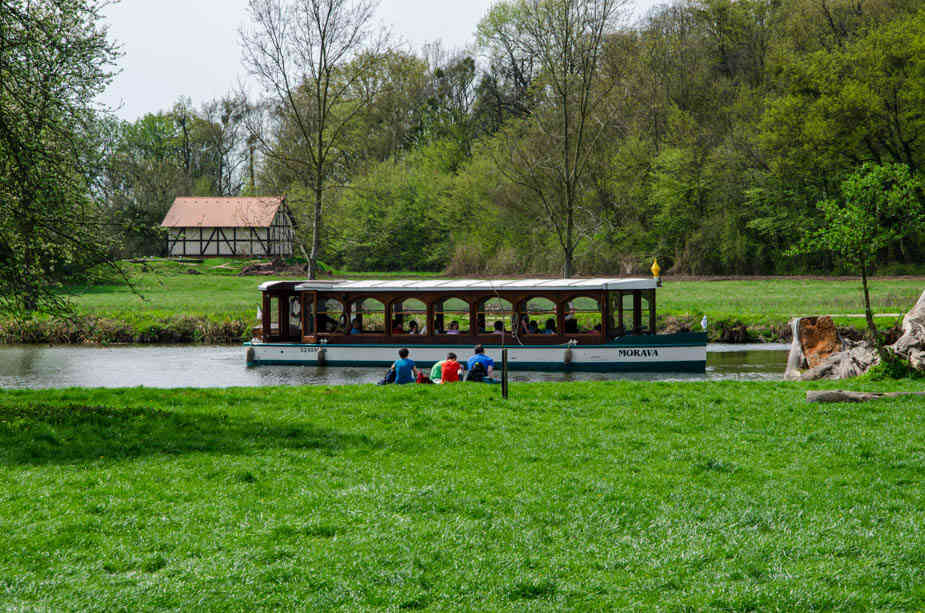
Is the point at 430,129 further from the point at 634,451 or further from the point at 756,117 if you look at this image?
the point at 634,451

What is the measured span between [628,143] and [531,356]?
3341 centimetres

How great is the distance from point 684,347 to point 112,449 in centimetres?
1781

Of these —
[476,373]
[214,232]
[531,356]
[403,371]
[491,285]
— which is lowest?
[531,356]

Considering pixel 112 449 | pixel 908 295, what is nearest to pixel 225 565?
pixel 112 449

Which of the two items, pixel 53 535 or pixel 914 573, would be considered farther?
pixel 53 535

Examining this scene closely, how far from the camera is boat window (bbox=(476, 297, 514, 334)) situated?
2675 cm

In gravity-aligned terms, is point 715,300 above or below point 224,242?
below

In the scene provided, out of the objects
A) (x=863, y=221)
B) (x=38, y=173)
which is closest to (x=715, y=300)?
(x=863, y=221)

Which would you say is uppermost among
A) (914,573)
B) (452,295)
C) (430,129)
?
(430,129)

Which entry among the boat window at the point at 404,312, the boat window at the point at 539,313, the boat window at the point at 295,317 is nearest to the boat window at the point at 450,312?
the boat window at the point at 404,312

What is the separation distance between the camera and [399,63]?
74.7 metres

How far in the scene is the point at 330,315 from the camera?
28438 millimetres

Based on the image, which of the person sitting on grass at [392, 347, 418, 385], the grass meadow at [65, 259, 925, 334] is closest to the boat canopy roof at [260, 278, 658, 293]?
the grass meadow at [65, 259, 925, 334]

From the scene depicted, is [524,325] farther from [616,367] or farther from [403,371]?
[403,371]
